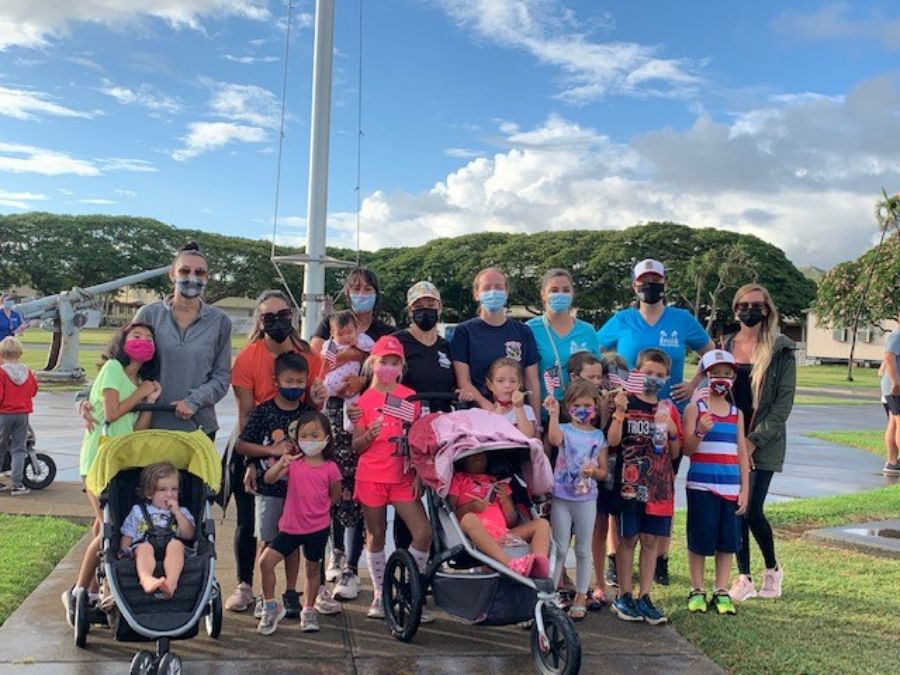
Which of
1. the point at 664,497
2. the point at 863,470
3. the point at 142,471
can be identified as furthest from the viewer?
the point at 863,470

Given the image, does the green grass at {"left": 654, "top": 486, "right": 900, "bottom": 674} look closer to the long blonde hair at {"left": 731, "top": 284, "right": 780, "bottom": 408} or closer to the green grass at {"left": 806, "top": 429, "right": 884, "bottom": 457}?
the long blonde hair at {"left": 731, "top": 284, "right": 780, "bottom": 408}

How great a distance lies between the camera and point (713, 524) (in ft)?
15.8

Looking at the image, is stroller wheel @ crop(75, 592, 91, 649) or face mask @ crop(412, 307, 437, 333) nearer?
stroller wheel @ crop(75, 592, 91, 649)

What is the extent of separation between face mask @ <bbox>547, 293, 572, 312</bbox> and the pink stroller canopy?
3.05ft

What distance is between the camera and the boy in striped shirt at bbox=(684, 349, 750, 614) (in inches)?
189

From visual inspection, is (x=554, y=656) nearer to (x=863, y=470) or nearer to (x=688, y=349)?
(x=688, y=349)

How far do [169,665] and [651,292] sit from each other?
10.9 feet

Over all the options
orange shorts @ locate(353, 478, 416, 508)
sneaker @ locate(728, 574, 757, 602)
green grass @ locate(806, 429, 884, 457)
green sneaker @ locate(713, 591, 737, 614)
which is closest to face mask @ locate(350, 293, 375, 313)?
orange shorts @ locate(353, 478, 416, 508)

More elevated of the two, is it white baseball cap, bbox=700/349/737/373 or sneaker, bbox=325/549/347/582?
white baseball cap, bbox=700/349/737/373

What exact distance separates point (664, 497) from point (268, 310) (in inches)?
99.0

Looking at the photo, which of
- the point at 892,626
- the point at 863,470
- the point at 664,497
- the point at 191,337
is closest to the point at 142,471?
the point at 191,337

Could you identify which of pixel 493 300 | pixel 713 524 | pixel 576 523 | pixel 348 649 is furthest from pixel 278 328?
pixel 713 524

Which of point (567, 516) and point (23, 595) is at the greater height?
point (567, 516)

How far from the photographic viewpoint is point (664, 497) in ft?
15.5
